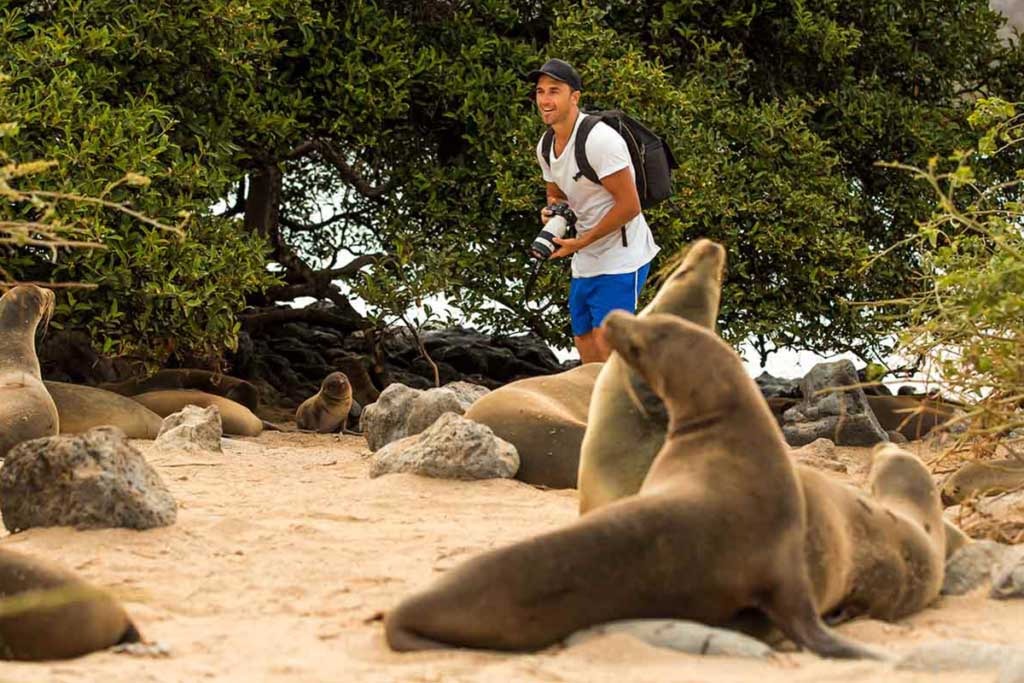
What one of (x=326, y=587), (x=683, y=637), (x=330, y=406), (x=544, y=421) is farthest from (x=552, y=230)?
(x=683, y=637)

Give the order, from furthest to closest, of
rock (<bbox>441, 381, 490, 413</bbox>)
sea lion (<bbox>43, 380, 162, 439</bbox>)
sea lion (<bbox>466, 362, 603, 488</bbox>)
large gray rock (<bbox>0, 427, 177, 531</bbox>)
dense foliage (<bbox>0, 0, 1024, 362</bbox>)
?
dense foliage (<bbox>0, 0, 1024, 362</bbox>) → rock (<bbox>441, 381, 490, 413</bbox>) → sea lion (<bbox>43, 380, 162, 439</bbox>) → sea lion (<bbox>466, 362, 603, 488</bbox>) → large gray rock (<bbox>0, 427, 177, 531</bbox>)

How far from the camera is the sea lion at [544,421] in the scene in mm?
7172

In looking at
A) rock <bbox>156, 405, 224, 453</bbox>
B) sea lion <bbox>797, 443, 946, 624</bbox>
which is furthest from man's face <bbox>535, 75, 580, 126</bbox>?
sea lion <bbox>797, 443, 946, 624</bbox>

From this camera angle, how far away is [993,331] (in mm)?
6320

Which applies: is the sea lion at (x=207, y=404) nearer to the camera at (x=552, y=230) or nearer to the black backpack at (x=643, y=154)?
the camera at (x=552, y=230)

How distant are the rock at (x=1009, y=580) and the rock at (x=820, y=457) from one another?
3.15 metres

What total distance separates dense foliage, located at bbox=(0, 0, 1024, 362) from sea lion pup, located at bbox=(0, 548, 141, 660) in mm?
5581

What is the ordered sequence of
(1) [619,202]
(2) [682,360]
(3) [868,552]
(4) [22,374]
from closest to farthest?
(2) [682,360] < (3) [868,552] < (1) [619,202] < (4) [22,374]

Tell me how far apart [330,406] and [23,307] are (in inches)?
126

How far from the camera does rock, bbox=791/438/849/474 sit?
816 centimetres

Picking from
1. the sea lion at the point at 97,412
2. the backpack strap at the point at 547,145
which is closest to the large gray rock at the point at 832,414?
the backpack strap at the point at 547,145

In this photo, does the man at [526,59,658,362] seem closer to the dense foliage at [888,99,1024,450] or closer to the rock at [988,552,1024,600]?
the dense foliage at [888,99,1024,450]

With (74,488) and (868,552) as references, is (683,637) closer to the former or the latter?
(868,552)

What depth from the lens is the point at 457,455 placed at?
6883 millimetres
